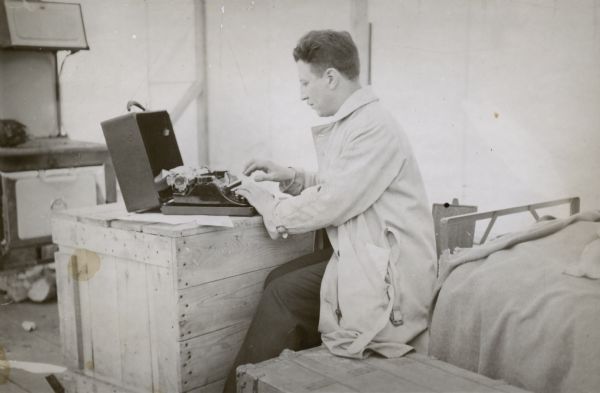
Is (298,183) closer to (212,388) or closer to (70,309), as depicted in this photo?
(212,388)

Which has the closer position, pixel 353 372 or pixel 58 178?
pixel 353 372

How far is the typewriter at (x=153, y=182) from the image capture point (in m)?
2.37

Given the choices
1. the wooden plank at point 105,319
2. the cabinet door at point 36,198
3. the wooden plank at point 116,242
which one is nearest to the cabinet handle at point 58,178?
the cabinet door at point 36,198

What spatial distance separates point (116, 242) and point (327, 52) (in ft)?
3.52

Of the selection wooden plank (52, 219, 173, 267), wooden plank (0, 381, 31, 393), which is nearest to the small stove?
wooden plank (0, 381, 31, 393)

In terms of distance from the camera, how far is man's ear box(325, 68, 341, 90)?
2290 millimetres

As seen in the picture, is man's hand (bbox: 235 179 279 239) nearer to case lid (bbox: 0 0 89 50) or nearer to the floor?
the floor

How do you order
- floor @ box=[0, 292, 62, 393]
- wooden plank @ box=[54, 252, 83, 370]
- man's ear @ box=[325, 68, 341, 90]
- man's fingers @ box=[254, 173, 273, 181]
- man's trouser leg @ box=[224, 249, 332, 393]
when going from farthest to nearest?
floor @ box=[0, 292, 62, 393] → wooden plank @ box=[54, 252, 83, 370] → man's fingers @ box=[254, 173, 273, 181] → man's ear @ box=[325, 68, 341, 90] → man's trouser leg @ box=[224, 249, 332, 393]

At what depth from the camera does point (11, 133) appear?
4.21m

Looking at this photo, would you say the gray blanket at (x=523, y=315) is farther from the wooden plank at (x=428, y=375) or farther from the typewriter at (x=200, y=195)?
the typewriter at (x=200, y=195)

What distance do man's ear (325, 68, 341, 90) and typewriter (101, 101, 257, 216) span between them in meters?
0.56

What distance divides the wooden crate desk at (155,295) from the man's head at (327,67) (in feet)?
1.80

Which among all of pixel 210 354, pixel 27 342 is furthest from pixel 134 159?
pixel 27 342

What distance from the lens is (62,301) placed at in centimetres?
258
